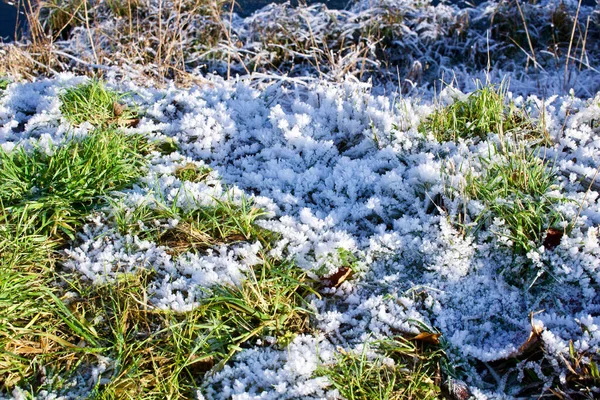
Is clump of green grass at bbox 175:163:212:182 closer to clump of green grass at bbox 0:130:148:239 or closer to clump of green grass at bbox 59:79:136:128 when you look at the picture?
clump of green grass at bbox 0:130:148:239

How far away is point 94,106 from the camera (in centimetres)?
367

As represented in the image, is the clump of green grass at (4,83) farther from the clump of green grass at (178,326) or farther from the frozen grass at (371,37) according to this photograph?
the clump of green grass at (178,326)

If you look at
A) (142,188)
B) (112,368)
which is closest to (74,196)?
(142,188)

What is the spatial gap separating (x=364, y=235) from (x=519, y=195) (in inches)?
32.0

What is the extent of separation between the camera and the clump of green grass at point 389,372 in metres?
2.15

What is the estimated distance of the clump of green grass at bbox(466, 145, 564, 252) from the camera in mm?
2678

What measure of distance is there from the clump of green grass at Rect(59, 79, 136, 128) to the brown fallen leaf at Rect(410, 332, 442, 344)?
7.72 ft

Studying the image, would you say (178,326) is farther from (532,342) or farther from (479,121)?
(479,121)

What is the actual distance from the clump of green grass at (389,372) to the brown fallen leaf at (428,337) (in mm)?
26

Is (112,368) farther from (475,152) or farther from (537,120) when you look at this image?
(537,120)

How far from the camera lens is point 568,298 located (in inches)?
101

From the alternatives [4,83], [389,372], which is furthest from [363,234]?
[4,83]

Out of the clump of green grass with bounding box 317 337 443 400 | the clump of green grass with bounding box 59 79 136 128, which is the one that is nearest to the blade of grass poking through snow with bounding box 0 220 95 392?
the clump of green grass with bounding box 317 337 443 400

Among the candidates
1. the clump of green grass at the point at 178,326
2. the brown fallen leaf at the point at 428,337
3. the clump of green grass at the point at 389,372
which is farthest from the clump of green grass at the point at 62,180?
the brown fallen leaf at the point at 428,337
